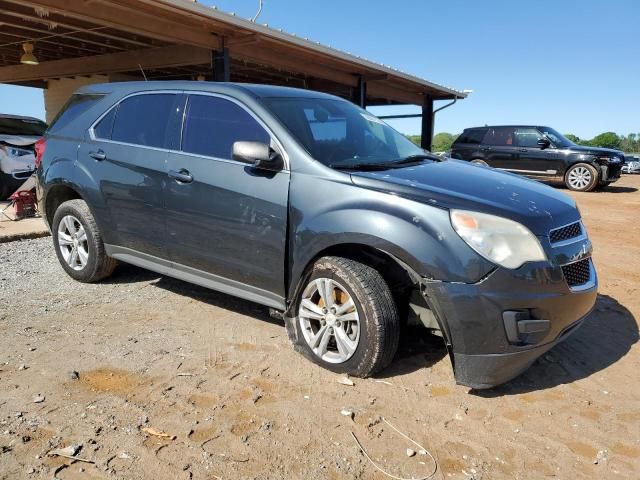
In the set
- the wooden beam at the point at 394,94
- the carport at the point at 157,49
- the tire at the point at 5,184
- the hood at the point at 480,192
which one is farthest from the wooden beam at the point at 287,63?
the hood at the point at 480,192

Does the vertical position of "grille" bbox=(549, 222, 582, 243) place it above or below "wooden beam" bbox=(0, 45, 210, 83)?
below

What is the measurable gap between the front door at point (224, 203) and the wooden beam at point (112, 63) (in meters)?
7.45

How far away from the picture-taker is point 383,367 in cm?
315

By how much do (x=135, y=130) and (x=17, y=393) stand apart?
7.31 ft

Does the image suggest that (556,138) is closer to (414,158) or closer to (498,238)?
(414,158)

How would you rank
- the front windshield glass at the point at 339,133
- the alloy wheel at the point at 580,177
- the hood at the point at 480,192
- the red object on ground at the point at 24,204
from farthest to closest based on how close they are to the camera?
the alloy wheel at the point at 580,177 → the red object on ground at the point at 24,204 → the front windshield glass at the point at 339,133 → the hood at the point at 480,192

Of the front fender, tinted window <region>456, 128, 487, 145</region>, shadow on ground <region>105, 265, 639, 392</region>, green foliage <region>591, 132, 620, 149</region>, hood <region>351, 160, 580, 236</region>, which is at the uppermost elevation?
green foliage <region>591, 132, 620, 149</region>

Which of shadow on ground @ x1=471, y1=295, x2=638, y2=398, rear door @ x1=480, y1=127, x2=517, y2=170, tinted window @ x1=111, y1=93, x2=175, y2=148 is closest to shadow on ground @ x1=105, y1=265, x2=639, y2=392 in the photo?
shadow on ground @ x1=471, y1=295, x2=638, y2=398

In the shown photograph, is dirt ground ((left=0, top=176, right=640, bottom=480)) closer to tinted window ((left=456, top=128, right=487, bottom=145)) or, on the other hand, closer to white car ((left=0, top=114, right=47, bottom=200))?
white car ((left=0, top=114, right=47, bottom=200))

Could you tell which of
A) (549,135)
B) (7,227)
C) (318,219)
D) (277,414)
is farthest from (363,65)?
(277,414)

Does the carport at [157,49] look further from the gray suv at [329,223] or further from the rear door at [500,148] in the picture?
the gray suv at [329,223]

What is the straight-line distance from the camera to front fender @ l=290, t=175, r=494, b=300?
9.01 ft

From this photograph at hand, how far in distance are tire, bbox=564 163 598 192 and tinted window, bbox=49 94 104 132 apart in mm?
13022

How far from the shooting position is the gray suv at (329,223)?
9.09 feet
